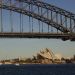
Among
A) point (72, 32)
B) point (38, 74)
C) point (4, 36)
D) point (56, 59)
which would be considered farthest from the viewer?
point (56, 59)

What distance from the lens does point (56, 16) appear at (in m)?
142

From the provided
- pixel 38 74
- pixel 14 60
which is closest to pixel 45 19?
pixel 38 74

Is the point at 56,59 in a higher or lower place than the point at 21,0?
lower

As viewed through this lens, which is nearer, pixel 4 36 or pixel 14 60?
pixel 4 36

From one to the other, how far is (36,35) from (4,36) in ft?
21.8

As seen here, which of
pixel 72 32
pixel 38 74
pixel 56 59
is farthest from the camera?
pixel 56 59

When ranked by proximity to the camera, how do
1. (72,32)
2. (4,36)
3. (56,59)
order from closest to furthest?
(4,36), (72,32), (56,59)

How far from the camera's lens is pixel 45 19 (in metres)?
138

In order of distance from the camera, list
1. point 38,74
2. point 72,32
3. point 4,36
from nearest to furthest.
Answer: point 38,74 → point 4,36 → point 72,32

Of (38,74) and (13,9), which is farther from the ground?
(13,9)

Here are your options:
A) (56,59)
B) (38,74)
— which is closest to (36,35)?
(38,74)

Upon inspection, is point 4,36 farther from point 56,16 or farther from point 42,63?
point 42,63

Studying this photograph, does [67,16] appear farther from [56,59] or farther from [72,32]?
[56,59]

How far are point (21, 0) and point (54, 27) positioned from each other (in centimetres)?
807
